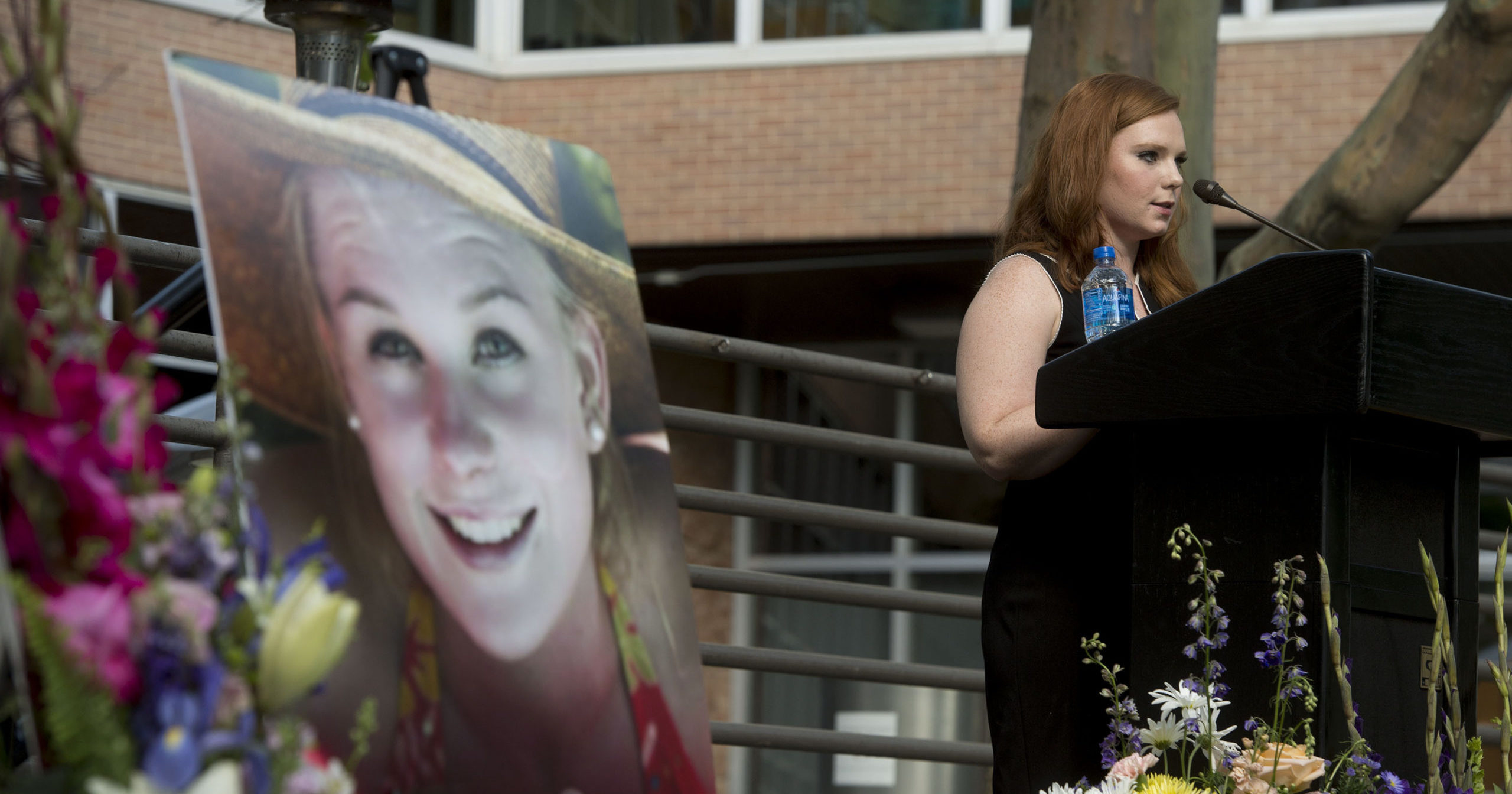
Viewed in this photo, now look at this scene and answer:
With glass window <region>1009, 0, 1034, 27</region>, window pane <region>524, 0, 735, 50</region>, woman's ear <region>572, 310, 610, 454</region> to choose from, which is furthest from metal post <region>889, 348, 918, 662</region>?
woman's ear <region>572, 310, 610, 454</region>

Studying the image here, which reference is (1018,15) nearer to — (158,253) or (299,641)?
(158,253)

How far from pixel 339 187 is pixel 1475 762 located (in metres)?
1.40

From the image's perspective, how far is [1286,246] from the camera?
18.6 feet

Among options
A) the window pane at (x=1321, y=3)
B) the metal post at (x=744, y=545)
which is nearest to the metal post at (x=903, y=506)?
the metal post at (x=744, y=545)

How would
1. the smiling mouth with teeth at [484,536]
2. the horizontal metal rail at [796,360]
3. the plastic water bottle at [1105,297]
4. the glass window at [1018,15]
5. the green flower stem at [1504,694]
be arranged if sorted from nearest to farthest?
the green flower stem at [1504,694], the smiling mouth with teeth at [484,536], the plastic water bottle at [1105,297], the horizontal metal rail at [796,360], the glass window at [1018,15]

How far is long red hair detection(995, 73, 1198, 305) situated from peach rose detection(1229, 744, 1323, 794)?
0.96m

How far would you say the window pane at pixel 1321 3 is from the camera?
10.6 meters

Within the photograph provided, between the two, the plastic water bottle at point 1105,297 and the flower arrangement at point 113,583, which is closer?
the flower arrangement at point 113,583

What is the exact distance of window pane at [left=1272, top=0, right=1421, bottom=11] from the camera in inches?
417

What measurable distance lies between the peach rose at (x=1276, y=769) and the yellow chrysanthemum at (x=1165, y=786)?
5 cm

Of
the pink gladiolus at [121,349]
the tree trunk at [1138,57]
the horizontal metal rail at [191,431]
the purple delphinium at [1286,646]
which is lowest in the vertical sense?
the purple delphinium at [1286,646]

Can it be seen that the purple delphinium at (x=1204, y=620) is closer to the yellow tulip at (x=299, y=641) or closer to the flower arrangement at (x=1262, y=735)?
the flower arrangement at (x=1262, y=735)

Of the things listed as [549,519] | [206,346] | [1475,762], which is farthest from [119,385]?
[206,346]

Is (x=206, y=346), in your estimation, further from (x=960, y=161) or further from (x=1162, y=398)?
(x=960, y=161)
